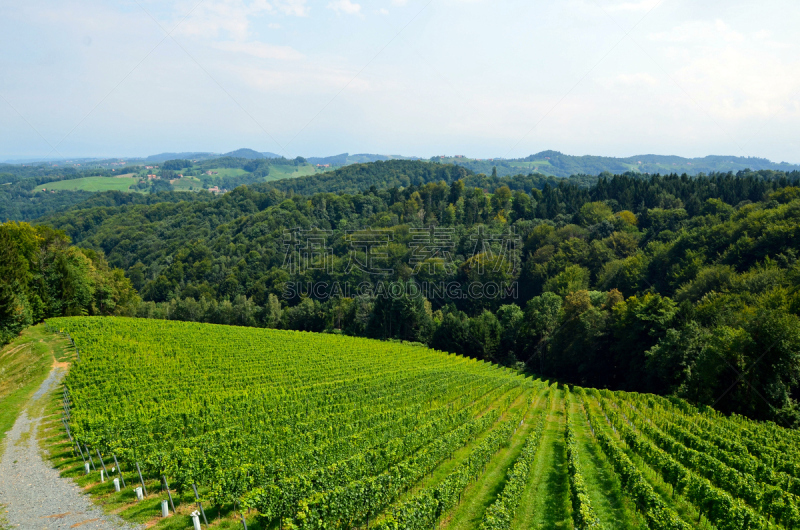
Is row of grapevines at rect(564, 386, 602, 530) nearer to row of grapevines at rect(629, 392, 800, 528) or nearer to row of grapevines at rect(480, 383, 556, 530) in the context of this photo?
row of grapevines at rect(480, 383, 556, 530)

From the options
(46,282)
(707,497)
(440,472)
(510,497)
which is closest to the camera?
(510,497)

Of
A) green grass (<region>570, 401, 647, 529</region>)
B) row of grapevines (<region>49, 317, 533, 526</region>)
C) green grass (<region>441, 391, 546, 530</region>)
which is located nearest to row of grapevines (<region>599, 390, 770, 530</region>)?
green grass (<region>570, 401, 647, 529</region>)

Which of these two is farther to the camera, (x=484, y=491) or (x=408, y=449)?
(x=408, y=449)

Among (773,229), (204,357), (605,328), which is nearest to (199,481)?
(204,357)

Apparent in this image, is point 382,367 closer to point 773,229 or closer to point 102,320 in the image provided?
point 102,320

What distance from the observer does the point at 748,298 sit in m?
45.2

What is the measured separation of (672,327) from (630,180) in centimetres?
7259

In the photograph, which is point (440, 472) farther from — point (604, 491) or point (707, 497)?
point (707, 497)

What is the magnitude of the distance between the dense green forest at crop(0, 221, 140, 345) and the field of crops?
24.4 ft

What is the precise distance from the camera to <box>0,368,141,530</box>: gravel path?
1502 centimetres

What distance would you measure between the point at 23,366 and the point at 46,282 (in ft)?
90.4

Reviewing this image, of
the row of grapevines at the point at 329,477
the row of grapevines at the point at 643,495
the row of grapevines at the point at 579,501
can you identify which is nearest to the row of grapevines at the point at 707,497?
the row of grapevines at the point at 643,495

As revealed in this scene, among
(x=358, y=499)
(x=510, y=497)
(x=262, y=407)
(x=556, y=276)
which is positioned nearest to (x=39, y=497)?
(x=358, y=499)

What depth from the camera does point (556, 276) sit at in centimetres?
8456
